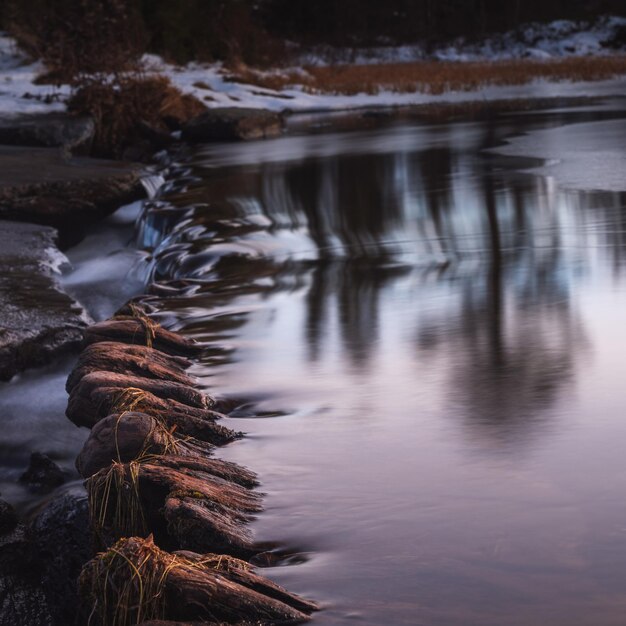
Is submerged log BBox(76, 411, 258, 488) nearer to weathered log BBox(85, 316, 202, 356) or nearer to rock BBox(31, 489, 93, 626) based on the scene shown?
rock BBox(31, 489, 93, 626)

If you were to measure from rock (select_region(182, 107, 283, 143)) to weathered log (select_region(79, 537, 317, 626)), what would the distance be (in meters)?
18.4

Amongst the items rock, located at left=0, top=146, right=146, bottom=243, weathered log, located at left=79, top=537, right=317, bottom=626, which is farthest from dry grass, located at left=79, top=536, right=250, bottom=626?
rock, located at left=0, top=146, right=146, bottom=243

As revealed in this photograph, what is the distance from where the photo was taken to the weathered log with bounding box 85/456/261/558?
3.81 metres

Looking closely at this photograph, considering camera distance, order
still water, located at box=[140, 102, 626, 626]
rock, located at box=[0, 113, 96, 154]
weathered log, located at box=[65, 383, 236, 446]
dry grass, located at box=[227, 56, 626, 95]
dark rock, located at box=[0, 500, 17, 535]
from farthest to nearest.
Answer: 1. dry grass, located at box=[227, 56, 626, 95]
2. rock, located at box=[0, 113, 96, 154]
3. weathered log, located at box=[65, 383, 236, 446]
4. dark rock, located at box=[0, 500, 17, 535]
5. still water, located at box=[140, 102, 626, 626]

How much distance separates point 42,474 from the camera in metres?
5.21

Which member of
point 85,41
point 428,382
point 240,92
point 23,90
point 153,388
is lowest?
point 428,382

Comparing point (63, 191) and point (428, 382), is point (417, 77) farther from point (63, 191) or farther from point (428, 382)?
point (428, 382)

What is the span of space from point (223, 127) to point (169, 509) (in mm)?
18110

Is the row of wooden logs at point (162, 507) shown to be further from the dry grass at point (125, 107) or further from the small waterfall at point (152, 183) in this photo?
the dry grass at point (125, 107)

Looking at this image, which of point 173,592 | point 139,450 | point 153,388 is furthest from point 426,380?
point 173,592

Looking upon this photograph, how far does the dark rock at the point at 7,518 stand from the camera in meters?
4.63

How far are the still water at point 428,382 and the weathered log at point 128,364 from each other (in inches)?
7.8

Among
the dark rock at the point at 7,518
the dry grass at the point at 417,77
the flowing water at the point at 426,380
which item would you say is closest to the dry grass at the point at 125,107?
the dry grass at the point at 417,77

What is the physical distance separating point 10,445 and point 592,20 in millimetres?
59390
